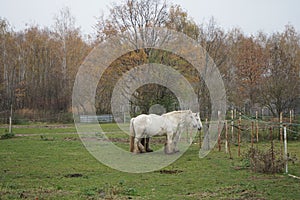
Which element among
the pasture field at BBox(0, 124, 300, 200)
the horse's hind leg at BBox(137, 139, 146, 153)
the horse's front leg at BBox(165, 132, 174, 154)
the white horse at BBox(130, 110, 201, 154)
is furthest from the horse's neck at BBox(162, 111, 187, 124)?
the pasture field at BBox(0, 124, 300, 200)

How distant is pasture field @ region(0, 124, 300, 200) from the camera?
7.80m

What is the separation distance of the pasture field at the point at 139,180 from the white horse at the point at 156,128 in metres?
1.51

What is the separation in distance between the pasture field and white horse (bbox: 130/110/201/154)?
1505mm

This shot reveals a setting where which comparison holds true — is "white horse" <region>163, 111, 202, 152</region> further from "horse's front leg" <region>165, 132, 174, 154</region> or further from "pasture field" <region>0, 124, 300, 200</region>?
"pasture field" <region>0, 124, 300, 200</region>

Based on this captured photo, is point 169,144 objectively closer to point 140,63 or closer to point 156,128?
point 156,128

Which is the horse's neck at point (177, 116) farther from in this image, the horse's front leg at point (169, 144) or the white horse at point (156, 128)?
the horse's front leg at point (169, 144)

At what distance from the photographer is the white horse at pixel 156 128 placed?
1493cm

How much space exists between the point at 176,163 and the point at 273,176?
354 centimetres

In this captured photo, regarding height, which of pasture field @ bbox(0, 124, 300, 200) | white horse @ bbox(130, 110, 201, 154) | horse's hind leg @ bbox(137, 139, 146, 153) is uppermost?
white horse @ bbox(130, 110, 201, 154)

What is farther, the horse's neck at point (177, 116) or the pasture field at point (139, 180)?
the horse's neck at point (177, 116)

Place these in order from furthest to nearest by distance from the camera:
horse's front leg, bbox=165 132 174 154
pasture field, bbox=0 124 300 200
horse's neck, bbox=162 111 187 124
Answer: horse's neck, bbox=162 111 187 124, horse's front leg, bbox=165 132 174 154, pasture field, bbox=0 124 300 200

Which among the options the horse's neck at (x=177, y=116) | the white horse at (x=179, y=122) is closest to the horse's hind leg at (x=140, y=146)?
the white horse at (x=179, y=122)

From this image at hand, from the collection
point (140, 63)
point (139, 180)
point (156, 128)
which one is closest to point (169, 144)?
point (156, 128)

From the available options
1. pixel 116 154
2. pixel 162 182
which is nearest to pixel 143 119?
pixel 116 154
